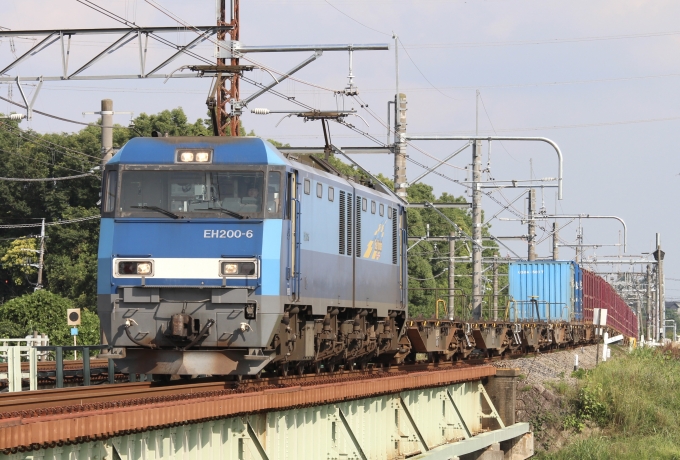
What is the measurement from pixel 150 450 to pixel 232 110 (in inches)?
745

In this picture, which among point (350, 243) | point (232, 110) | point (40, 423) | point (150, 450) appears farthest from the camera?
point (232, 110)

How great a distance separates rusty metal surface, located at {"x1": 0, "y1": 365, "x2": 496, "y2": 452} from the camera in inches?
385

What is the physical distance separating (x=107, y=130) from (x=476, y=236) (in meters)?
17.5

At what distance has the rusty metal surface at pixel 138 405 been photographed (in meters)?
9.79

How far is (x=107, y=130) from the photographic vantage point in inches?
1014

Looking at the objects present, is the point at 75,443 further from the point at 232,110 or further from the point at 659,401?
the point at 659,401

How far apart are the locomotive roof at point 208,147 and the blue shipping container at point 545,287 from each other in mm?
30072

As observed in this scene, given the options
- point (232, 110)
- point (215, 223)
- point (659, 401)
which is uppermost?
point (232, 110)

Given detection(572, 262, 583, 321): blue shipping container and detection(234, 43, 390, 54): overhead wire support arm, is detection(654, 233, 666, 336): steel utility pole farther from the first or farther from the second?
detection(234, 43, 390, 54): overhead wire support arm

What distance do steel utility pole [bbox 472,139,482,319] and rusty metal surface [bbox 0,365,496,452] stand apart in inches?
767

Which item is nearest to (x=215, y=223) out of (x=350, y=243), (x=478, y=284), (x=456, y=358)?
(x=350, y=243)

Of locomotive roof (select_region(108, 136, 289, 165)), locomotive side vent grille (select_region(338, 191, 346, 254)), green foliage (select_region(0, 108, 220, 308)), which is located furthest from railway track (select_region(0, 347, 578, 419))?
green foliage (select_region(0, 108, 220, 308))

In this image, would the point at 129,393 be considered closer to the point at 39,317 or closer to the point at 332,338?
the point at 332,338

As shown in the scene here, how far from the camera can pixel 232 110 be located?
2988 centimetres
